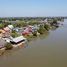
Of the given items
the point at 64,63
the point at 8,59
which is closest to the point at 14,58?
the point at 8,59

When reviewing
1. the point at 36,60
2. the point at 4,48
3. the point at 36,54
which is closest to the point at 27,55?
the point at 36,54

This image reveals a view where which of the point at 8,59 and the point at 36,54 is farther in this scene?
the point at 36,54

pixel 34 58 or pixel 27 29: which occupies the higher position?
pixel 34 58

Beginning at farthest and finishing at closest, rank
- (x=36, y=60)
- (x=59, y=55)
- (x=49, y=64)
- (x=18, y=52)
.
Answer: (x=18, y=52) < (x=59, y=55) < (x=36, y=60) < (x=49, y=64)

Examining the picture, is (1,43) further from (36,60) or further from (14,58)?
(36,60)

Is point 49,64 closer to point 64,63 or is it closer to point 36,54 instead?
point 64,63

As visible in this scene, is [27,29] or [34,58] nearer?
[34,58]

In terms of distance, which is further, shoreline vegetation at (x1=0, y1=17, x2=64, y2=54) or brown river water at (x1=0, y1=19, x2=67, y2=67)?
shoreline vegetation at (x1=0, y1=17, x2=64, y2=54)

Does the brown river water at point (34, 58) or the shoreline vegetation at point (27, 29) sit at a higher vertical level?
the brown river water at point (34, 58)

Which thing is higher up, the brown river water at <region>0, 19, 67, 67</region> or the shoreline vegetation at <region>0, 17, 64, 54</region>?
the brown river water at <region>0, 19, 67, 67</region>

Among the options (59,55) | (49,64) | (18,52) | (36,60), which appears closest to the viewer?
(49,64)

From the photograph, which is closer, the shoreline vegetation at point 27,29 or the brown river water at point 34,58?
the brown river water at point 34,58
